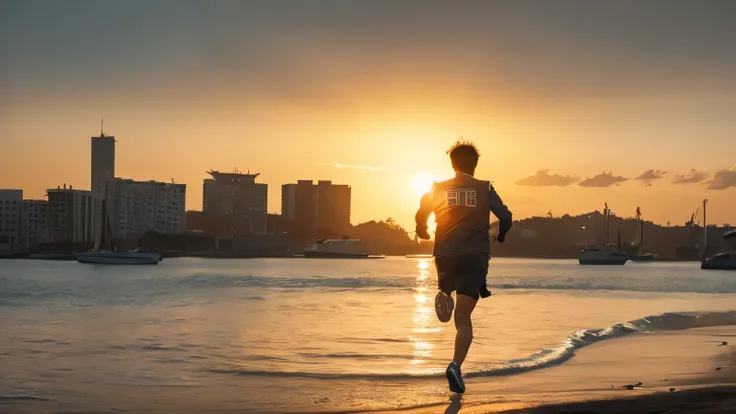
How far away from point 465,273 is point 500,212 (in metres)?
0.68

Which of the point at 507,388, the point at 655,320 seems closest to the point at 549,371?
the point at 507,388

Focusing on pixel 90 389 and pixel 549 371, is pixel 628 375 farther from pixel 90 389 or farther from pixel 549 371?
pixel 90 389

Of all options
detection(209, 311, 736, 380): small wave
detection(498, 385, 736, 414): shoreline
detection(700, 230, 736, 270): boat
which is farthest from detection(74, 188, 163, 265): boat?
detection(498, 385, 736, 414): shoreline

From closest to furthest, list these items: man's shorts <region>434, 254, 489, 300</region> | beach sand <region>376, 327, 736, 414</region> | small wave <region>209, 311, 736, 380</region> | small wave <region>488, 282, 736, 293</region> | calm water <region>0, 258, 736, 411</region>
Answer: beach sand <region>376, 327, 736, 414</region> < man's shorts <region>434, 254, 489, 300</region> < calm water <region>0, 258, 736, 411</region> < small wave <region>209, 311, 736, 380</region> < small wave <region>488, 282, 736, 293</region>

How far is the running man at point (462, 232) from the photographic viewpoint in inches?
367

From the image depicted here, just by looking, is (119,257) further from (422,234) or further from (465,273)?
(465,273)

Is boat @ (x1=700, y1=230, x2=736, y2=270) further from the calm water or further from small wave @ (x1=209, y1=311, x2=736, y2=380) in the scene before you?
the calm water

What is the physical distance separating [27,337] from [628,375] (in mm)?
11347

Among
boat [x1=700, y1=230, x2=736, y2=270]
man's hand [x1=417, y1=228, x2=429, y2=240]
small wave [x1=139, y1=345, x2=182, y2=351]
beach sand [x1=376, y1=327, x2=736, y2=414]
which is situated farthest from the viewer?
boat [x1=700, y1=230, x2=736, y2=270]

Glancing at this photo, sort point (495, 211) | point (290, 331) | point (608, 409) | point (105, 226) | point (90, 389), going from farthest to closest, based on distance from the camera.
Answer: point (105, 226) < point (290, 331) < point (90, 389) < point (495, 211) < point (608, 409)

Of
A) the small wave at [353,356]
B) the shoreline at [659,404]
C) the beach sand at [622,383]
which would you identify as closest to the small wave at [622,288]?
the beach sand at [622,383]

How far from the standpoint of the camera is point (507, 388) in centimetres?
1070

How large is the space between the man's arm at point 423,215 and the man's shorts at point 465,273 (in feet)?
1.02

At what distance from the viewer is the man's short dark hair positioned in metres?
9.57
